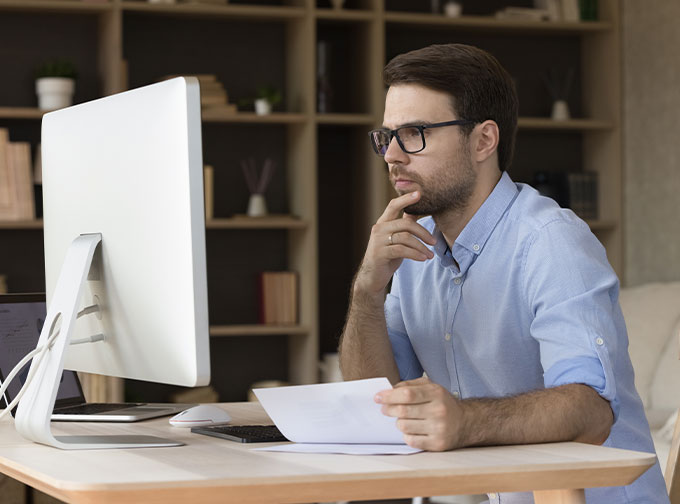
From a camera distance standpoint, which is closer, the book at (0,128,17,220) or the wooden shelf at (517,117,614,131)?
the book at (0,128,17,220)

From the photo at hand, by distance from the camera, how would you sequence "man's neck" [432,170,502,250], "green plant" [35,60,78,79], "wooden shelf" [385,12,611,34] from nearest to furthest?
"man's neck" [432,170,502,250] → "green plant" [35,60,78,79] → "wooden shelf" [385,12,611,34]

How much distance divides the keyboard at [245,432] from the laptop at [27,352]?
0.27 metres

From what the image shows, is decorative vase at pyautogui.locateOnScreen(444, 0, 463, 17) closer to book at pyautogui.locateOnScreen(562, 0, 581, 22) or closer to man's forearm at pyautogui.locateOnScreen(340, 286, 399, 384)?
book at pyautogui.locateOnScreen(562, 0, 581, 22)

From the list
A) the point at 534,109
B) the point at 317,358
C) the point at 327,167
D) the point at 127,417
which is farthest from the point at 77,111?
the point at 534,109

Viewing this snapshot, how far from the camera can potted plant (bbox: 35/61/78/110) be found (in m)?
4.23

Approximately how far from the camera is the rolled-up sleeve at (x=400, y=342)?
6.53 feet

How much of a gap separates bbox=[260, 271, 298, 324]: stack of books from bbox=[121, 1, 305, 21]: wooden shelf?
1.12 meters

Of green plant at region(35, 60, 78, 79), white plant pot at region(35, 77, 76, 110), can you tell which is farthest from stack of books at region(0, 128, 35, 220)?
green plant at region(35, 60, 78, 79)

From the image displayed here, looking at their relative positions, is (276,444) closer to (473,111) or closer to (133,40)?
(473,111)

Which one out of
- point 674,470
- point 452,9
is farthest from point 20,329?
point 452,9

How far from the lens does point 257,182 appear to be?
15.3 feet

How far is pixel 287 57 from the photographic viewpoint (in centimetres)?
478

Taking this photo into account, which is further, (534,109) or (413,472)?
(534,109)

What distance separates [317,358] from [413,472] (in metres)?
3.36
